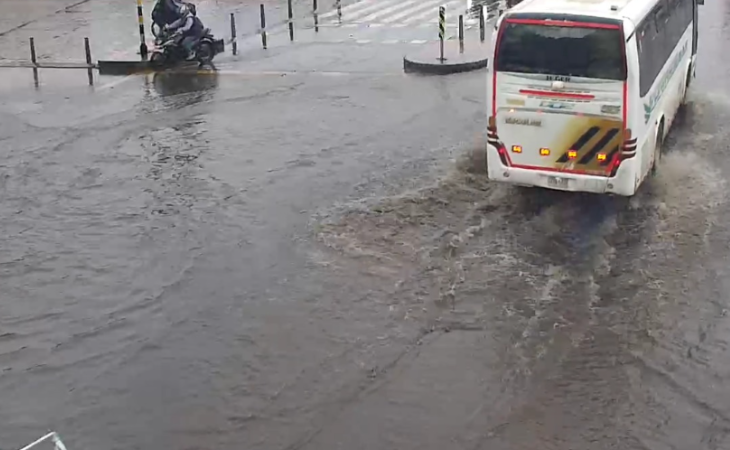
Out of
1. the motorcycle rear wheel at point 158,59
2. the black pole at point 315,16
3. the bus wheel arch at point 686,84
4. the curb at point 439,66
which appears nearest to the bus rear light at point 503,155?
the bus wheel arch at point 686,84

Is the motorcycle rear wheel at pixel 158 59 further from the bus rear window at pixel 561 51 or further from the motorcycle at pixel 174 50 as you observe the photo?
the bus rear window at pixel 561 51

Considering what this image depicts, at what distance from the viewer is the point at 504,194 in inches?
558

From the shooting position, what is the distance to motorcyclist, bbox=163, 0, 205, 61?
23469 mm

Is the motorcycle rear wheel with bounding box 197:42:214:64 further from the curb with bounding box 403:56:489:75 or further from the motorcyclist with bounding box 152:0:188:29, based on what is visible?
the curb with bounding box 403:56:489:75

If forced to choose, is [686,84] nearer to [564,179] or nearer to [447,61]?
[447,61]

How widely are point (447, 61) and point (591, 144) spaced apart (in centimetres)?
954

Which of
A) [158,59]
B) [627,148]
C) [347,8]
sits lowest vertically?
[627,148]

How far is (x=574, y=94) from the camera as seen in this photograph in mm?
12641

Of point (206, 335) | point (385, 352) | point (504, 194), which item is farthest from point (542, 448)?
point (504, 194)

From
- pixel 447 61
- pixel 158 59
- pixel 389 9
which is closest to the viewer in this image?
pixel 447 61

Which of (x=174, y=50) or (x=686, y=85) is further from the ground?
(x=174, y=50)

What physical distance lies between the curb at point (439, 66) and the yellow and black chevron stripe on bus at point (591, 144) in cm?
890

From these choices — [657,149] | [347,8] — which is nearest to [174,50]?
[347,8]

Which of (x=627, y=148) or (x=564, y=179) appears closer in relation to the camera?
(x=627, y=148)
